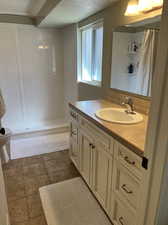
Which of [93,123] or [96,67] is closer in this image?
[93,123]

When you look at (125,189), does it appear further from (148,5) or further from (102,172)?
(148,5)

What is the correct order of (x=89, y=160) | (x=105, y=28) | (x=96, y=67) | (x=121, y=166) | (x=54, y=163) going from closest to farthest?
1. (x=121, y=166)
2. (x=89, y=160)
3. (x=105, y=28)
4. (x=54, y=163)
5. (x=96, y=67)

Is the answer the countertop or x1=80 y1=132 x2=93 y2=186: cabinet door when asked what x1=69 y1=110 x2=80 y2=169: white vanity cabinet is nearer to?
x1=80 y1=132 x2=93 y2=186: cabinet door

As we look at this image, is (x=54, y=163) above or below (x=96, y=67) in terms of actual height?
below

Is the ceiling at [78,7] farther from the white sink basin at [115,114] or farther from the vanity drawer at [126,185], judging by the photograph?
the vanity drawer at [126,185]

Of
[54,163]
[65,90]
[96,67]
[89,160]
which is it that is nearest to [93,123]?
[89,160]

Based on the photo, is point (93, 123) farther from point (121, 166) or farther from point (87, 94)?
point (87, 94)

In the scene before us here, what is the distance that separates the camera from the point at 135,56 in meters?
1.89

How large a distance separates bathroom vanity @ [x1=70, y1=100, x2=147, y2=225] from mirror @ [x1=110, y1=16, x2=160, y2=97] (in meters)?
0.39

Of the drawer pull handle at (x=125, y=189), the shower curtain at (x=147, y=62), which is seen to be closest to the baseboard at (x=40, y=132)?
the shower curtain at (x=147, y=62)

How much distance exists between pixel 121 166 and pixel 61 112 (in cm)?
309

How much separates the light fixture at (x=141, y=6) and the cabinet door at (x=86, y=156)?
135cm

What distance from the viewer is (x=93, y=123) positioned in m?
1.64

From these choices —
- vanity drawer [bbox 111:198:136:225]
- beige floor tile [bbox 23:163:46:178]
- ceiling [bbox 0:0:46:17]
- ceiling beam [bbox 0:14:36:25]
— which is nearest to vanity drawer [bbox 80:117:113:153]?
vanity drawer [bbox 111:198:136:225]
